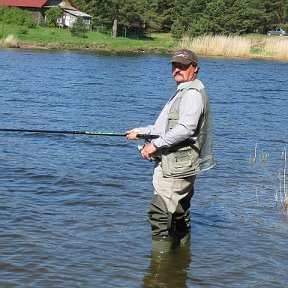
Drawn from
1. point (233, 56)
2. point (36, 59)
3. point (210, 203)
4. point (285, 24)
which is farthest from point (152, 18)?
point (210, 203)

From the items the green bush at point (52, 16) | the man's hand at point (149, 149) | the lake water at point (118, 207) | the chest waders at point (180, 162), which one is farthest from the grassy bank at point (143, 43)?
the man's hand at point (149, 149)

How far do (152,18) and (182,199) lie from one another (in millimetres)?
83021

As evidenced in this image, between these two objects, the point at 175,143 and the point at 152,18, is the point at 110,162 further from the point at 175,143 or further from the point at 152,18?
the point at 152,18

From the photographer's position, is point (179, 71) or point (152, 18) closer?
point (179, 71)

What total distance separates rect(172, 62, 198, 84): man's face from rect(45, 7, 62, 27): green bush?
76477 mm

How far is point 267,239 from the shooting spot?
8445mm

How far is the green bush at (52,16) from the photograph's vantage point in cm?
8119

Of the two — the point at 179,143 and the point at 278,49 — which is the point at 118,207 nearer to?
the point at 179,143

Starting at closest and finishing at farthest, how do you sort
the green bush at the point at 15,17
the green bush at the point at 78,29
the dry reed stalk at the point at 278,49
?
the dry reed stalk at the point at 278,49, the green bush at the point at 78,29, the green bush at the point at 15,17

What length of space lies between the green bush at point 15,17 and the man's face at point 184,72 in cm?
7011

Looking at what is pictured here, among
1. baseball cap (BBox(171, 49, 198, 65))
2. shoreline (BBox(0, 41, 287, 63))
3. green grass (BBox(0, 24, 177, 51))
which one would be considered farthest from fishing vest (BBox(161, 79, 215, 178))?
green grass (BBox(0, 24, 177, 51))

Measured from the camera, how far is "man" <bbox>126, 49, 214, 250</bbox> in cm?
657

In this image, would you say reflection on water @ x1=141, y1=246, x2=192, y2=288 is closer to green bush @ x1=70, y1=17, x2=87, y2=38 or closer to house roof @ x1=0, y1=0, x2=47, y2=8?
green bush @ x1=70, y1=17, x2=87, y2=38

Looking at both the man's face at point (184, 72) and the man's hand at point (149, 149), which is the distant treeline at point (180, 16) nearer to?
the man's face at point (184, 72)
